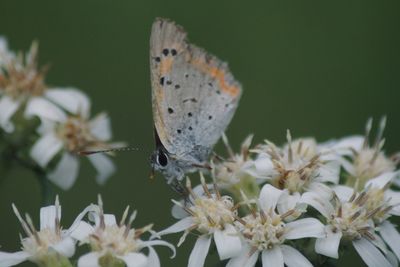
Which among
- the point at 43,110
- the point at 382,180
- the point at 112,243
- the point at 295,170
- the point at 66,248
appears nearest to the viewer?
the point at 66,248

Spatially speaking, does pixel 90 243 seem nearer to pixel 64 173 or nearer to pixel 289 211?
pixel 289 211

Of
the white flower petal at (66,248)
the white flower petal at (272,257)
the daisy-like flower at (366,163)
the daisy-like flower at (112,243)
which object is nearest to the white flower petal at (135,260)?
the daisy-like flower at (112,243)

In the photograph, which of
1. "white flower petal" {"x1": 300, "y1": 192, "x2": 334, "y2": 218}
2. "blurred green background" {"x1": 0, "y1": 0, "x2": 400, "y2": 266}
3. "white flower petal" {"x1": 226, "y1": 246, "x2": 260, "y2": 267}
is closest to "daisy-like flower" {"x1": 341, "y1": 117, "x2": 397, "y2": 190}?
"white flower petal" {"x1": 300, "y1": 192, "x2": 334, "y2": 218}

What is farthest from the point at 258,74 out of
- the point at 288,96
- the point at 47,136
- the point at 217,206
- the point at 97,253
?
the point at 97,253

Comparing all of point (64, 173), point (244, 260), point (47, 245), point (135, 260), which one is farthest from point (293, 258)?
point (64, 173)

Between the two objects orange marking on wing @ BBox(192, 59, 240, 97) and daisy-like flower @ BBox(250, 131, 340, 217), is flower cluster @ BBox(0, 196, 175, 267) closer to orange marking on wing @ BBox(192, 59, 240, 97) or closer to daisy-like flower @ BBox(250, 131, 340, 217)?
daisy-like flower @ BBox(250, 131, 340, 217)

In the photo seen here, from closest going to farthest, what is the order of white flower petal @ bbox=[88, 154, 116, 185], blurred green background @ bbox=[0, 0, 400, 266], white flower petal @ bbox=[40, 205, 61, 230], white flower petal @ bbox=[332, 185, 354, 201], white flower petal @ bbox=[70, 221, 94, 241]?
white flower petal @ bbox=[70, 221, 94, 241] → white flower petal @ bbox=[40, 205, 61, 230] → white flower petal @ bbox=[332, 185, 354, 201] → white flower petal @ bbox=[88, 154, 116, 185] → blurred green background @ bbox=[0, 0, 400, 266]
